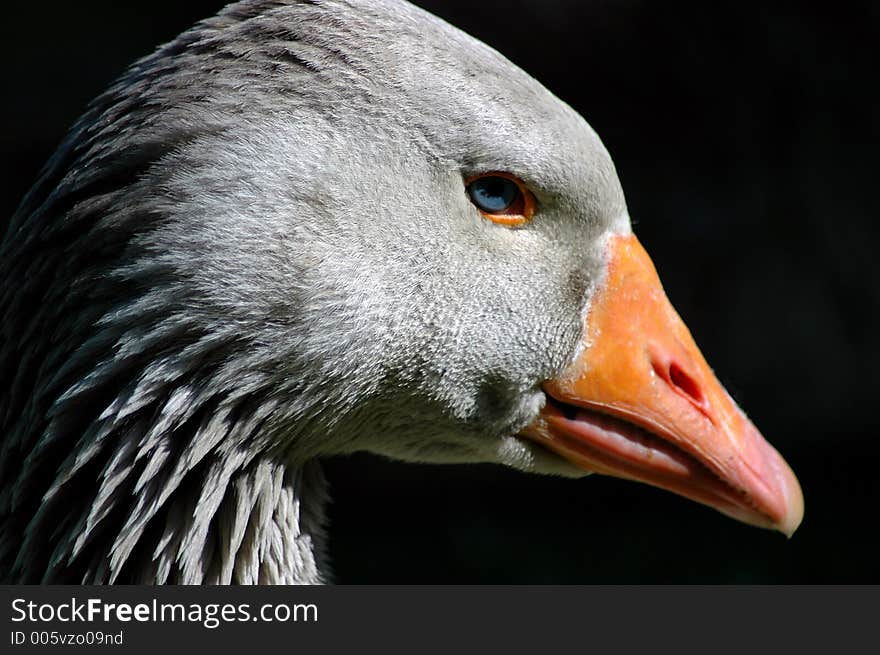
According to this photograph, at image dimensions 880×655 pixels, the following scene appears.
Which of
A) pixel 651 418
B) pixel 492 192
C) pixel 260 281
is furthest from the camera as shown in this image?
pixel 651 418

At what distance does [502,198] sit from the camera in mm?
3016

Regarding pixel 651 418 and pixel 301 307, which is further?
pixel 651 418

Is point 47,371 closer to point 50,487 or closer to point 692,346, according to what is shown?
point 50,487

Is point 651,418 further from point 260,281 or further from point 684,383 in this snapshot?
point 260,281

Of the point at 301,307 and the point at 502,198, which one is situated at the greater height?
the point at 502,198

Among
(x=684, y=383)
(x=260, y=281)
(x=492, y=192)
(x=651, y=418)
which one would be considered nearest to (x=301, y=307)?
(x=260, y=281)

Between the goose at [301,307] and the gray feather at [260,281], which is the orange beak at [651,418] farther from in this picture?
the gray feather at [260,281]

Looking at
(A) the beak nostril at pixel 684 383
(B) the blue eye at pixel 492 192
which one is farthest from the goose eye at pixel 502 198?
(A) the beak nostril at pixel 684 383

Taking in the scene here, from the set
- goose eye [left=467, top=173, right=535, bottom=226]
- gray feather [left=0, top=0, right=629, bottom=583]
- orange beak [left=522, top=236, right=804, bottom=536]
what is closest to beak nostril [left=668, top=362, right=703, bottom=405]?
orange beak [left=522, top=236, right=804, bottom=536]

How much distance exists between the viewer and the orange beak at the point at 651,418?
10.3 feet

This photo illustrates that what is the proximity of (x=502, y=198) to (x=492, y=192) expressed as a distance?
34 millimetres

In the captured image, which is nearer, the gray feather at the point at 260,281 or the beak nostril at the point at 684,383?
the gray feather at the point at 260,281

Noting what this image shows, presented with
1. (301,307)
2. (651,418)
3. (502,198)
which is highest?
(502,198)

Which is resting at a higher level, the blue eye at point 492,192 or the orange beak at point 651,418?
the blue eye at point 492,192
